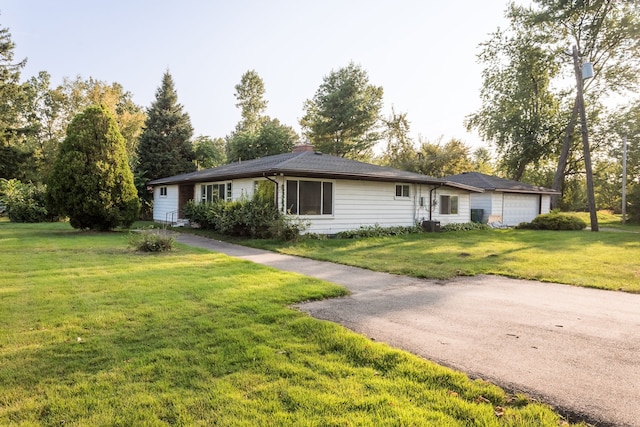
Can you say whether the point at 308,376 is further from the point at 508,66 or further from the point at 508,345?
the point at 508,66

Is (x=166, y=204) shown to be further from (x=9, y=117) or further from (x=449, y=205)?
(x=9, y=117)

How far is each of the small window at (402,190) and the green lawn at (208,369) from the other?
39.1ft

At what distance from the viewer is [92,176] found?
1369 cm

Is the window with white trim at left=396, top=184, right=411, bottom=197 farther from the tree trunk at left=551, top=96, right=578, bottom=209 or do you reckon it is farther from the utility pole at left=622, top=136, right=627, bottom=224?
the utility pole at left=622, top=136, right=627, bottom=224

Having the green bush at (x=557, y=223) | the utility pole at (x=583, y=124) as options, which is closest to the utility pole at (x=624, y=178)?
the green bush at (x=557, y=223)

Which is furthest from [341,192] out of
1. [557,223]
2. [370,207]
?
[557,223]

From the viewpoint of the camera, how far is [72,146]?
13.9 m

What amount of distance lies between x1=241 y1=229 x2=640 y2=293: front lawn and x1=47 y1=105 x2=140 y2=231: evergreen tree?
5.67 m

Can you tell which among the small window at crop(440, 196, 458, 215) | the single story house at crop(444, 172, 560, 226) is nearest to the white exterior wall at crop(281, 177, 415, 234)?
the small window at crop(440, 196, 458, 215)

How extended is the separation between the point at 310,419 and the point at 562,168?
107 ft

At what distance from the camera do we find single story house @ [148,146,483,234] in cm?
1377

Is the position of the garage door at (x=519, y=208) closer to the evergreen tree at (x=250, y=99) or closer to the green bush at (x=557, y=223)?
the green bush at (x=557, y=223)

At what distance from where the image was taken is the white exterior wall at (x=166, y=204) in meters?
21.2

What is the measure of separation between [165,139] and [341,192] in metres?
19.3
